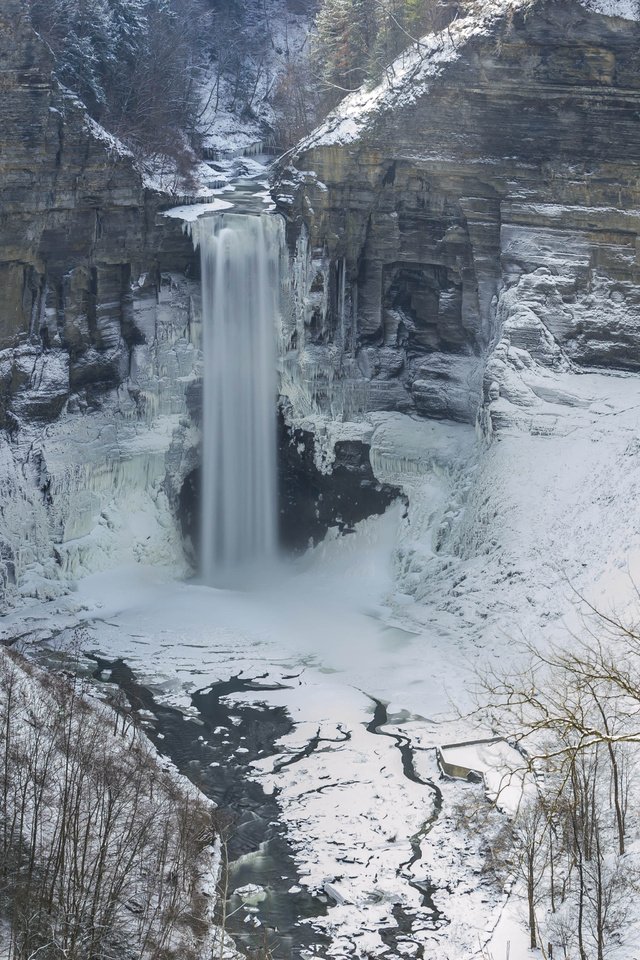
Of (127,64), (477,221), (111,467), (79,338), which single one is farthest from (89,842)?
(127,64)

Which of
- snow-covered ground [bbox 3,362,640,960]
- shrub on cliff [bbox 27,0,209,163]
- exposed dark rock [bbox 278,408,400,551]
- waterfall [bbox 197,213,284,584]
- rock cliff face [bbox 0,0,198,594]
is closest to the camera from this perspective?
snow-covered ground [bbox 3,362,640,960]

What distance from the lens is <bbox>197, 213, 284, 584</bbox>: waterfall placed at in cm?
4147

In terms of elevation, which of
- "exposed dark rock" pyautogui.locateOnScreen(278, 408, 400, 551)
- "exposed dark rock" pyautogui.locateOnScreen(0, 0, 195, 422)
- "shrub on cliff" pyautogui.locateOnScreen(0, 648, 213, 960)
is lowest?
"shrub on cliff" pyautogui.locateOnScreen(0, 648, 213, 960)

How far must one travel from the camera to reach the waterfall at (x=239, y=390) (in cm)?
4147

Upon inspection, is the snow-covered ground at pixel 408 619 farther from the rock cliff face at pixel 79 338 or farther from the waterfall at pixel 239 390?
the waterfall at pixel 239 390

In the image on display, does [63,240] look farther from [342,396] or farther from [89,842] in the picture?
[89,842]

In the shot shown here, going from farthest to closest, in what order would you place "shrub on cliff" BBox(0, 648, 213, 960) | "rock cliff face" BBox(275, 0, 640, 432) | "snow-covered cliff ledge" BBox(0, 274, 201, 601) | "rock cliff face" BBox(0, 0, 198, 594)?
"snow-covered cliff ledge" BBox(0, 274, 201, 601) → "rock cliff face" BBox(0, 0, 198, 594) → "rock cliff face" BBox(275, 0, 640, 432) → "shrub on cliff" BBox(0, 648, 213, 960)

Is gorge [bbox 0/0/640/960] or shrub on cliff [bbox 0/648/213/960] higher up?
gorge [bbox 0/0/640/960]

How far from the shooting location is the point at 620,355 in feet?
126

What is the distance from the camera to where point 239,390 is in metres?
42.2

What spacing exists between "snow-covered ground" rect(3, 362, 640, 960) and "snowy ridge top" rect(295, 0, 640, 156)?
9.45 meters

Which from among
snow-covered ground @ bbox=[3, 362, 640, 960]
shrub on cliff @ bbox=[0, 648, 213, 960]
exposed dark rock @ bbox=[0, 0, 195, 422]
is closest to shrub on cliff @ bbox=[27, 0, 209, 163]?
exposed dark rock @ bbox=[0, 0, 195, 422]

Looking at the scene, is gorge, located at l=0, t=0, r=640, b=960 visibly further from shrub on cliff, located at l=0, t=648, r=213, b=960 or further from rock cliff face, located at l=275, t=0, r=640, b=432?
shrub on cliff, located at l=0, t=648, r=213, b=960

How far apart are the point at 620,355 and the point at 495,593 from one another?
28.6 feet
